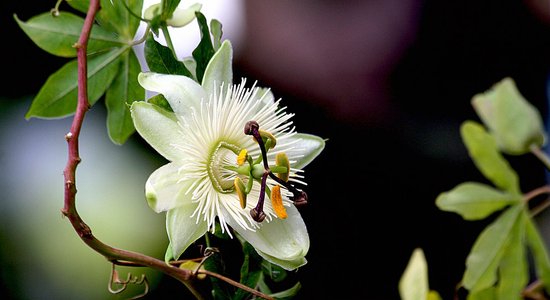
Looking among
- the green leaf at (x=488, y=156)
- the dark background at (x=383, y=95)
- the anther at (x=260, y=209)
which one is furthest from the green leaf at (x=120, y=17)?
the dark background at (x=383, y=95)

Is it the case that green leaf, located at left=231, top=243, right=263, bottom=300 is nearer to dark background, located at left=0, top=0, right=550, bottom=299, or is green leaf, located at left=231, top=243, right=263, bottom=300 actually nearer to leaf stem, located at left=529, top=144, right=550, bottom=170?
leaf stem, located at left=529, top=144, right=550, bottom=170

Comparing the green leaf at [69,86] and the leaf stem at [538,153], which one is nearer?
the leaf stem at [538,153]

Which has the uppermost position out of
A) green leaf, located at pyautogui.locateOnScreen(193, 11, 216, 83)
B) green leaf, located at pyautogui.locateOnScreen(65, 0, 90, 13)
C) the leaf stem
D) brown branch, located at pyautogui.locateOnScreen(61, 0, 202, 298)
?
green leaf, located at pyautogui.locateOnScreen(65, 0, 90, 13)

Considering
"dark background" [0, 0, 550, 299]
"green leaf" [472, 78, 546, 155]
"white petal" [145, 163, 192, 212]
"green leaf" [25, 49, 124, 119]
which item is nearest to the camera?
"green leaf" [472, 78, 546, 155]

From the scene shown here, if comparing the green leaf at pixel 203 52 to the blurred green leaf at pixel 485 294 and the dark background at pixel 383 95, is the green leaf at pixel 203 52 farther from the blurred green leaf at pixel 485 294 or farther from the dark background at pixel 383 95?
the dark background at pixel 383 95

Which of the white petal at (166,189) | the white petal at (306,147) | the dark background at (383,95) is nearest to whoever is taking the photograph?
the white petal at (166,189)

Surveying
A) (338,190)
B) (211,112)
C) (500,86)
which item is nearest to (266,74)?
(338,190)

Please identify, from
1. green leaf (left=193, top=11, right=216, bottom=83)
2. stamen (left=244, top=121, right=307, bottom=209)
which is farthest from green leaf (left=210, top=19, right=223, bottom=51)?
stamen (left=244, top=121, right=307, bottom=209)
